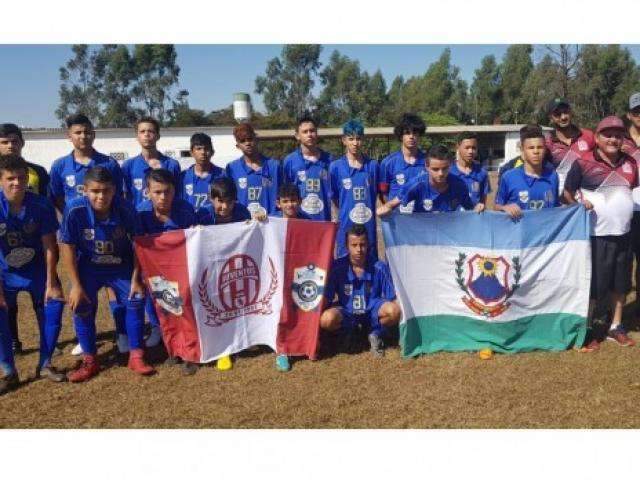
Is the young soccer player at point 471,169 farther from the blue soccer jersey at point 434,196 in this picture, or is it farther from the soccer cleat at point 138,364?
the soccer cleat at point 138,364

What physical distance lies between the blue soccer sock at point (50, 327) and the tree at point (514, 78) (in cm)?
6891

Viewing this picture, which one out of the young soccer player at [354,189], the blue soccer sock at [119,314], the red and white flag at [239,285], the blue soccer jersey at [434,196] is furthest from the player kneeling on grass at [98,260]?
the blue soccer jersey at [434,196]

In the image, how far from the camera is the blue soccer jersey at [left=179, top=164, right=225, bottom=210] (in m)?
5.73

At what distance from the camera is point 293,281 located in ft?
16.2

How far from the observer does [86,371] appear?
15.3 feet

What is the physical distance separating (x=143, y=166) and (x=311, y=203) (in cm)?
206

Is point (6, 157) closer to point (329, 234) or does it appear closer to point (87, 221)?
point (87, 221)

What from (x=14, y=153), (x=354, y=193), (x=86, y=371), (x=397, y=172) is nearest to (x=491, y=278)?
(x=397, y=172)

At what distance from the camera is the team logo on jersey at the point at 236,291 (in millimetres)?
4867

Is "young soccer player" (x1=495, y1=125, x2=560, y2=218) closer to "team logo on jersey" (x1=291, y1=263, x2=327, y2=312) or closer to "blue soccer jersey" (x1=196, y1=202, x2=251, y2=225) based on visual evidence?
"team logo on jersey" (x1=291, y1=263, x2=327, y2=312)

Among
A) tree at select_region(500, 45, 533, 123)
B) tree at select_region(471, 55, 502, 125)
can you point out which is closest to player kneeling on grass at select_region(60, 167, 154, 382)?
tree at select_region(500, 45, 533, 123)

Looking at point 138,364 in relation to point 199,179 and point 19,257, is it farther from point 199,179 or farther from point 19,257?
point 199,179

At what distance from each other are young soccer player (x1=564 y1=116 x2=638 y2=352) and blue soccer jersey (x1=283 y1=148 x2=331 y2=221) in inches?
105

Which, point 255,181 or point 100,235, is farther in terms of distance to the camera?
point 255,181
